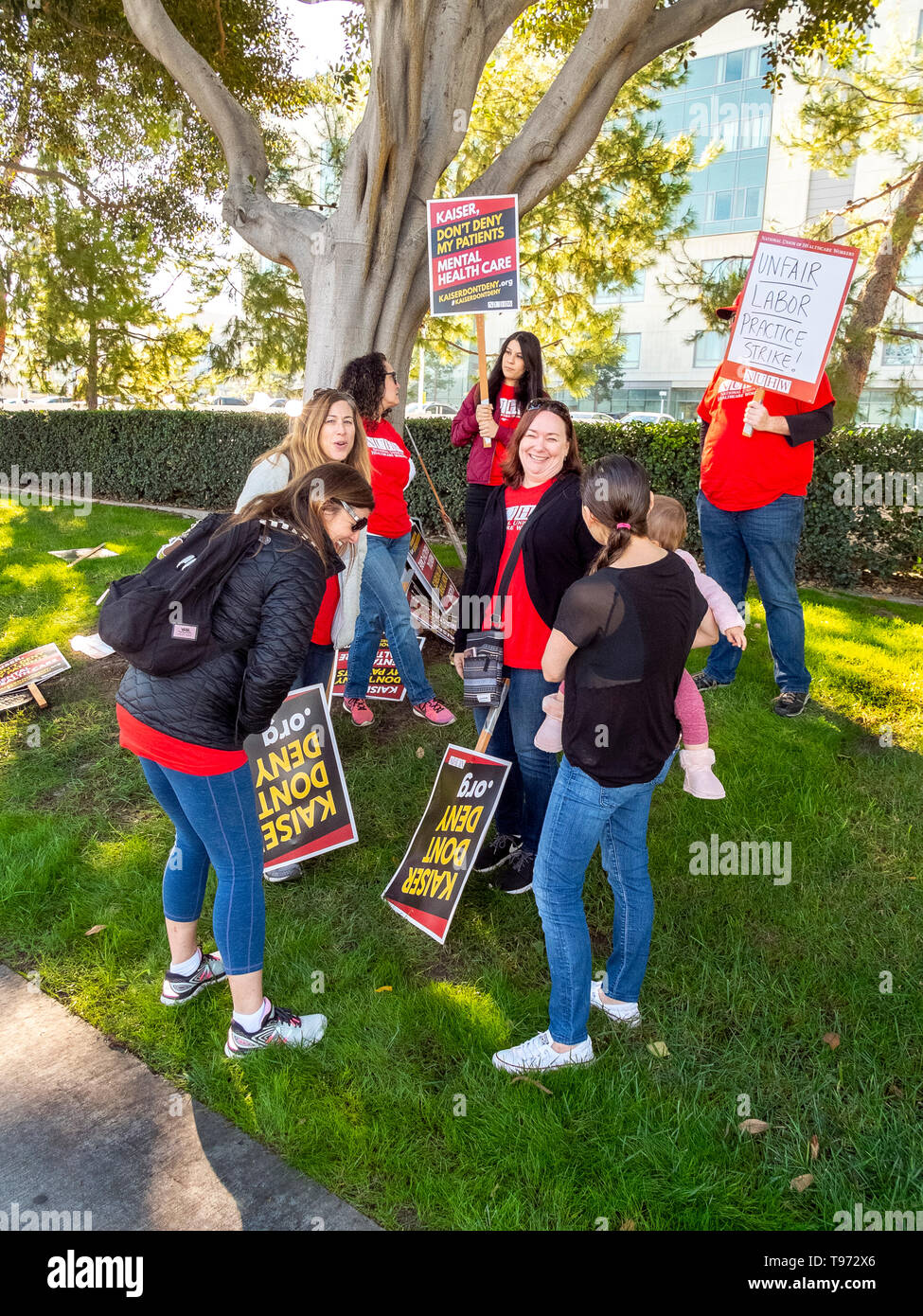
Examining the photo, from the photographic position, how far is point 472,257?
5098 mm

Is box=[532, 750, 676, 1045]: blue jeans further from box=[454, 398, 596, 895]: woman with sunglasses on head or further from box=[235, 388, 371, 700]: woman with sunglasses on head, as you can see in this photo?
box=[235, 388, 371, 700]: woman with sunglasses on head

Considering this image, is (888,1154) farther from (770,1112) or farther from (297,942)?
(297,942)

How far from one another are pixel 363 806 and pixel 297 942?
1155 mm

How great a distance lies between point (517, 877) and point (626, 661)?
175 cm

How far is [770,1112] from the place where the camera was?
2750 mm

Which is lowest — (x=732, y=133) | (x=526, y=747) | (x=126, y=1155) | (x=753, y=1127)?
(x=126, y=1155)

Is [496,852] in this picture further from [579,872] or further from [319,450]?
[319,450]

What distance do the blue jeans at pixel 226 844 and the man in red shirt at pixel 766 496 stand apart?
130 inches

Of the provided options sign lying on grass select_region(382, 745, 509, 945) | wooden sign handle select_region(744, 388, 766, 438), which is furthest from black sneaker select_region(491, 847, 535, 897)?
wooden sign handle select_region(744, 388, 766, 438)

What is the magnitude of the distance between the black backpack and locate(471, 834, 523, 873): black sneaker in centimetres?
203

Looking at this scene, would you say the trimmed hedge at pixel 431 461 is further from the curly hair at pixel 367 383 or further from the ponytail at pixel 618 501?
the ponytail at pixel 618 501

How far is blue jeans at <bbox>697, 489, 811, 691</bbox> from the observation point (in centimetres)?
495

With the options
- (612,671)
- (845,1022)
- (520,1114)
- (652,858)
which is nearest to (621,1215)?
(520,1114)

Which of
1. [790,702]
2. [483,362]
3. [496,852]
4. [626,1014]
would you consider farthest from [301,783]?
[790,702]
